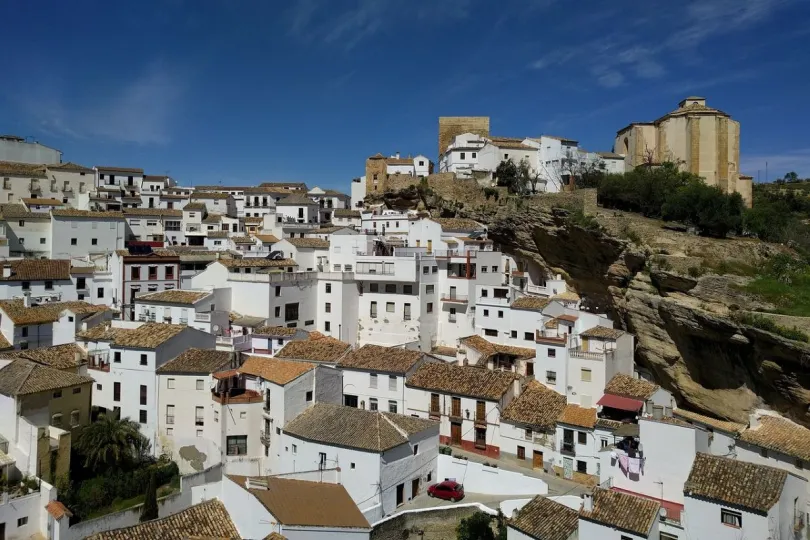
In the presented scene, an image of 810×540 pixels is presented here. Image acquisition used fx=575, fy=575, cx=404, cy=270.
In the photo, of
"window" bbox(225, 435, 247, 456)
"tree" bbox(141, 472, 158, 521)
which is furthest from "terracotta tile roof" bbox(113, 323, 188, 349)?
"tree" bbox(141, 472, 158, 521)

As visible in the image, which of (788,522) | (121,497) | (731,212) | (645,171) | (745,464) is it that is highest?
(645,171)

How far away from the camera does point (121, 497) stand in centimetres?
2341

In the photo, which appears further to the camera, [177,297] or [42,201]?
[42,201]

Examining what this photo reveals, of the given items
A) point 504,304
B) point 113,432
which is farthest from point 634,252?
point 113,432

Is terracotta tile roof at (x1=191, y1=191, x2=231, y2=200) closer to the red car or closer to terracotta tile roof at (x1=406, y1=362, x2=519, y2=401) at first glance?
terracotta tile roof at (x1=406, y1=362, x2=519, y2=401)

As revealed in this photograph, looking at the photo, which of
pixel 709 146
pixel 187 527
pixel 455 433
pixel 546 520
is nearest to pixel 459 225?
pixel 455 433

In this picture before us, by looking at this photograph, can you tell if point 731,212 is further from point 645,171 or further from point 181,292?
point 181,292

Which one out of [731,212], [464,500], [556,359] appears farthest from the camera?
[731,212]

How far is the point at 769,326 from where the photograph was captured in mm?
22953

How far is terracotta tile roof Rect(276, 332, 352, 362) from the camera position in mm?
28469

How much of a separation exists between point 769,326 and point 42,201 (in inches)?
2145

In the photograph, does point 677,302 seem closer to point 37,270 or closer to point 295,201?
point 37,270

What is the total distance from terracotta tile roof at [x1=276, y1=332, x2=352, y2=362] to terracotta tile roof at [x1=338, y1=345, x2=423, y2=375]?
23.3 inches

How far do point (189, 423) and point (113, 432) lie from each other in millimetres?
3083
